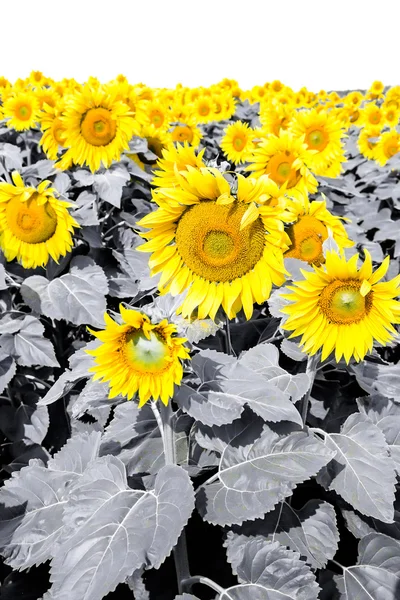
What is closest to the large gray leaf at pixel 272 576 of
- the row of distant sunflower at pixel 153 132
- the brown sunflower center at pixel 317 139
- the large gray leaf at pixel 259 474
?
the large gray leaf at pixel 259 474

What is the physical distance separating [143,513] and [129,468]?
341 millimetres

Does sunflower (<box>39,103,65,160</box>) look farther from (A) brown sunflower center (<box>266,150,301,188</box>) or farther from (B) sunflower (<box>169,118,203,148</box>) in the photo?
(A) brown sunflower center (<box>266,150,301,188</box>)

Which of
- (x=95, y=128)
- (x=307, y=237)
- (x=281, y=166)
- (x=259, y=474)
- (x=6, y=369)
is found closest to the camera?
(x=259, y=474)

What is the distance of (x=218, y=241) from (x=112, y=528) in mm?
836

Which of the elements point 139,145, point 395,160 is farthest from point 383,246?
point 139,145

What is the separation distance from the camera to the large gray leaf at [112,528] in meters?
1.27

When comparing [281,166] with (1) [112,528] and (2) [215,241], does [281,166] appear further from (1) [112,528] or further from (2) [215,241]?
(1) [112,528]

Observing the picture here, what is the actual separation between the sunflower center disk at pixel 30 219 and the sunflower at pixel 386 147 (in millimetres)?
4066

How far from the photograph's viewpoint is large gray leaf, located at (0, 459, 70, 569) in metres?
1.63

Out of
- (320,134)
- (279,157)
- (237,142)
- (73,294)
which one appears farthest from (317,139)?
(73,294)

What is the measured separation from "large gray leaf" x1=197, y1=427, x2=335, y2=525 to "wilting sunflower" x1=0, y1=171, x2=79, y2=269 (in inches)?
60.0

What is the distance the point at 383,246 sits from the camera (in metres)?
5.03

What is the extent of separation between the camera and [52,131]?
405cm

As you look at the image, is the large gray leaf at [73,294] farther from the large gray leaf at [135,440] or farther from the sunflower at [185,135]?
the sunflower at [185,135]
